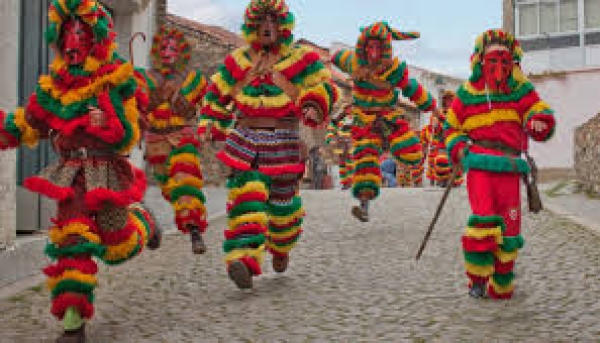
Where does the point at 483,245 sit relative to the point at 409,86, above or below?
below

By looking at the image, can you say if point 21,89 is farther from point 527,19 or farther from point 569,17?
point 569,17

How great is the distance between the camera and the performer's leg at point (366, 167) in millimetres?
9430

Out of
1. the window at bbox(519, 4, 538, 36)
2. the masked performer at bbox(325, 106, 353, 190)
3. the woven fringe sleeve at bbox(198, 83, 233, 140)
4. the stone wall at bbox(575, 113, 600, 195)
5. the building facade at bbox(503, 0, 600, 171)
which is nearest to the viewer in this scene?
the woven fringe sleeve at bbox(198, 83, 233, 140)

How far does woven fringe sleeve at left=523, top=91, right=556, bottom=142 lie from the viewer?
539 cm

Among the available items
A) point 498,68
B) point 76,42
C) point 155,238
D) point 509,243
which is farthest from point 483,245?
point 76,42

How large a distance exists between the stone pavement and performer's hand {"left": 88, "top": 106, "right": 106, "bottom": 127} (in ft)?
4.16

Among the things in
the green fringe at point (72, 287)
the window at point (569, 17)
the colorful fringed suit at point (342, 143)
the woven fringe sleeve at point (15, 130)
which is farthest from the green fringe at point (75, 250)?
the window at point (569, 17)

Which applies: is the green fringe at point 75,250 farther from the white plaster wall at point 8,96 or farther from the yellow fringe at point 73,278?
the white plaster wall at point 8,96

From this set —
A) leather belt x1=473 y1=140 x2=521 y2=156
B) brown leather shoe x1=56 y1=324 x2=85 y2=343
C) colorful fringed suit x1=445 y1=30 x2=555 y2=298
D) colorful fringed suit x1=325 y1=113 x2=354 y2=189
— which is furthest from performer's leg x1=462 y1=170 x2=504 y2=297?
colorful fringed suit x1=325 y1=113 x2=354 y2=189

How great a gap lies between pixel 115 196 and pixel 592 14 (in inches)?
1093

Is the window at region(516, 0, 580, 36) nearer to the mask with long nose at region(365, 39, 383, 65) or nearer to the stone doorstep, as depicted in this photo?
the mask with long nose at region(365, 39, 383, 65)

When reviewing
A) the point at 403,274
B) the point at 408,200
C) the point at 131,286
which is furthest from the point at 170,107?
the point at 408,200

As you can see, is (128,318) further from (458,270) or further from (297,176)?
(458,270)

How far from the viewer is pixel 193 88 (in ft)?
27.4
